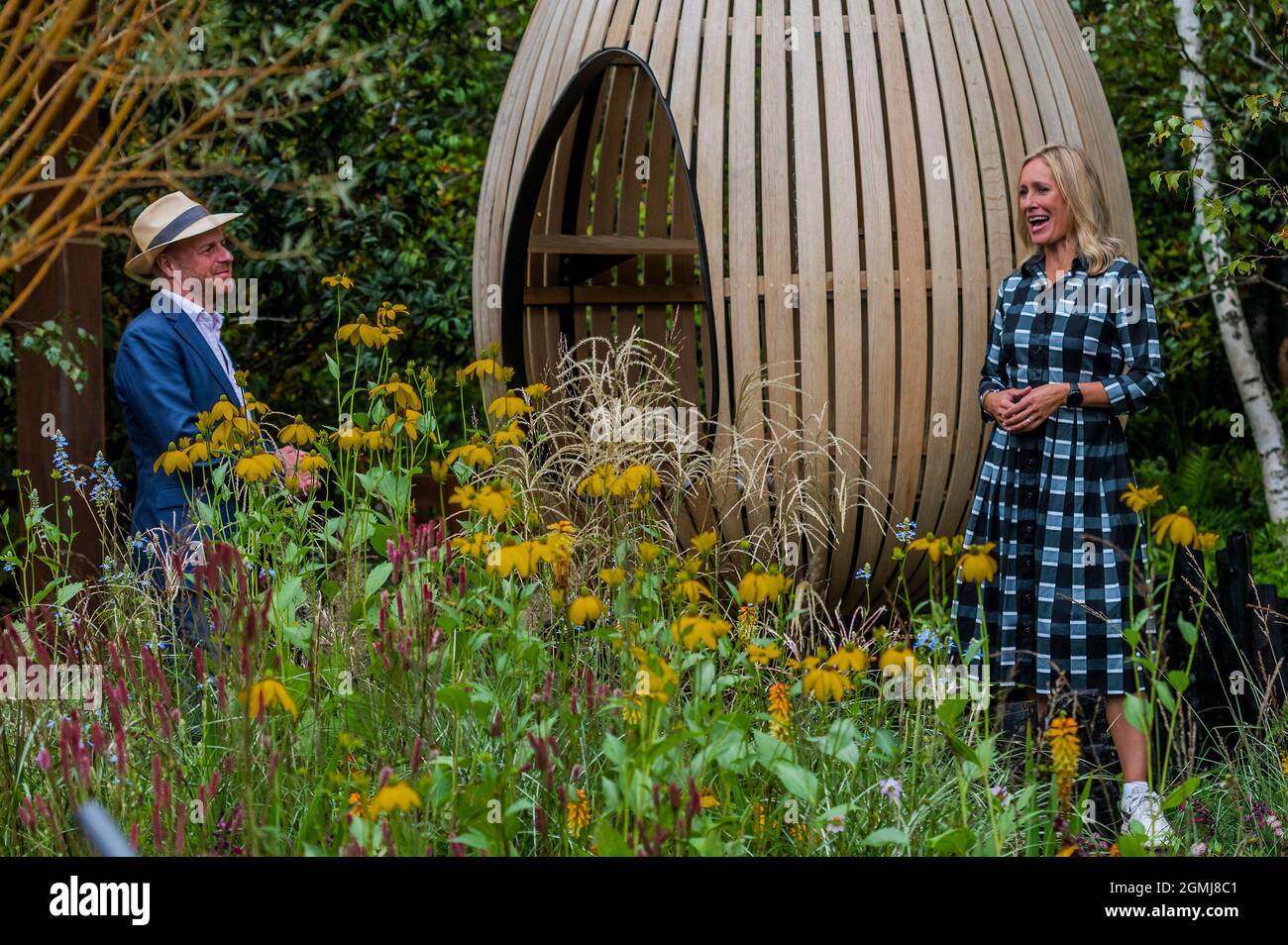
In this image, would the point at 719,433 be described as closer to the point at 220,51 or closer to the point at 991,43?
the point at 991,43

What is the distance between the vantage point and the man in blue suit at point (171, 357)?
10.1 feet

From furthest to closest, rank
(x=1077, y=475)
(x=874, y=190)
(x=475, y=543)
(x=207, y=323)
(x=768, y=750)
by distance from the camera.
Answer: (x=874, y=190) → (x=207, y=323) → (x=1077, y=475) → (x=475, y=543) → (x=768, y=750)

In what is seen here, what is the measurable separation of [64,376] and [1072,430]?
330 centimetres

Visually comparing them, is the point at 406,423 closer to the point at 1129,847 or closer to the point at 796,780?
the point at 796,780

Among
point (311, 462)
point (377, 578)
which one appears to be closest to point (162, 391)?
point (311, 462)

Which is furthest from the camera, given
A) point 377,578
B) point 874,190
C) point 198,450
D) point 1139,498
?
point 874,190

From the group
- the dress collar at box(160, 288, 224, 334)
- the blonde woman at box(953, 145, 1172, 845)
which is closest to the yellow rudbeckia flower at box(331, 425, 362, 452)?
the dress collar at box(160, 288, 224, 334)

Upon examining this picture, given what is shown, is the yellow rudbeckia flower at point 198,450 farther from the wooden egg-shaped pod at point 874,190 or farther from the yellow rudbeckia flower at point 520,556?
the wooden egg-shaped pod at point 874,190

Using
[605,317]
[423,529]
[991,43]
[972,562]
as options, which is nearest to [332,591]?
[423,529]

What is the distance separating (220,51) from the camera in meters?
4.50

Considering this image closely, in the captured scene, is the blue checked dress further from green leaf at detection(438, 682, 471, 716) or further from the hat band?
the hat band

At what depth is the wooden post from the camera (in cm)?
456

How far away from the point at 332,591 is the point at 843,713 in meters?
1.06

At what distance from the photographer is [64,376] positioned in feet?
15.1
